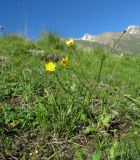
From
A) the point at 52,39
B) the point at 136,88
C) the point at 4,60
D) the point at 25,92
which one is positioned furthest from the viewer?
the point at 52,39

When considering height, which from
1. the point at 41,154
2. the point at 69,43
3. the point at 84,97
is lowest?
the point at 41,154

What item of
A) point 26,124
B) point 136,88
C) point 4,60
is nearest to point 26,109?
point 26,124

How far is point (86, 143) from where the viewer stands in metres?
3.72

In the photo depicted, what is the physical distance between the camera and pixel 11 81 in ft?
17.5

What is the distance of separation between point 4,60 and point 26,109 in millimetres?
3547

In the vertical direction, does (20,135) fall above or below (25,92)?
below

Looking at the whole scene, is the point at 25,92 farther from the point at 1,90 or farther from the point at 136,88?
the point at 136,88

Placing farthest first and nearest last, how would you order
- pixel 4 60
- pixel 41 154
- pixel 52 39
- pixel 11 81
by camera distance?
pixel 52 39, pixel 4 60, pixel 11 81, pixel 41 154

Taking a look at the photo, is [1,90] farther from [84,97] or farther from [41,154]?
[41,154]

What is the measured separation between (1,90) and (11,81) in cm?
62

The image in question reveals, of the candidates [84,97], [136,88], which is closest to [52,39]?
[136,88]

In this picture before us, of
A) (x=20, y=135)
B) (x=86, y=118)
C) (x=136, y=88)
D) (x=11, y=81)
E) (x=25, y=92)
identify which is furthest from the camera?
(x=136, y=88)

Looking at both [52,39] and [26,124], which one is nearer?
[26,124]

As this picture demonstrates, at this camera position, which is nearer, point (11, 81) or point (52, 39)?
point (11, 81)
